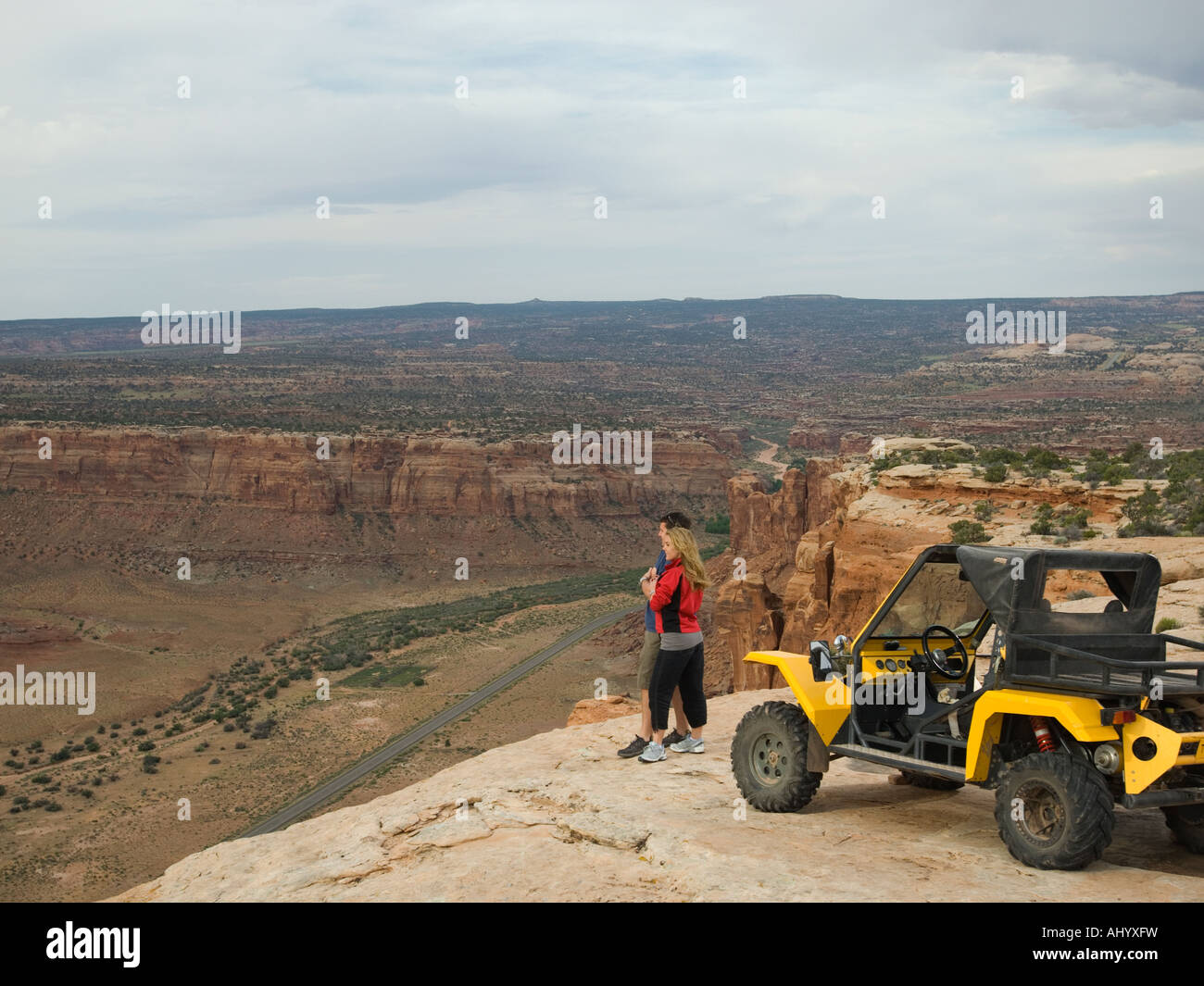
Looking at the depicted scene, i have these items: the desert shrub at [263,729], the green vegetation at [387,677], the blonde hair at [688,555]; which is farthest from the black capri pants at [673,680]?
the green vegetation at [387,677]

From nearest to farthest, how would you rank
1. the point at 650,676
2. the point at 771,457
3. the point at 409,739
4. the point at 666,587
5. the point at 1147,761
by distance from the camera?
the point at 1147,761, the point at 666,587, the point at 650,676, the point at 409,739, the point at 771,457

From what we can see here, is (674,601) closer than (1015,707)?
No

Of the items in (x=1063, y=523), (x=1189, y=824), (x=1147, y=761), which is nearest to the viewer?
(x=1147, y=761)

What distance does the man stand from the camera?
31.5 ft

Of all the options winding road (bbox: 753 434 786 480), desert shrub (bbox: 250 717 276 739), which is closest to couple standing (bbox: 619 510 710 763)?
desert shrub (bbox: 250 717 276 739)

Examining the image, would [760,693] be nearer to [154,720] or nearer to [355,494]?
[154,720]

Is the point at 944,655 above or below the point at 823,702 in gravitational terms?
above

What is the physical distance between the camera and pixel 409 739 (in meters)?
31.2

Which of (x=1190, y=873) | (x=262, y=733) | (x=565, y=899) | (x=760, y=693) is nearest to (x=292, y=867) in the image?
(x=565, y=899)

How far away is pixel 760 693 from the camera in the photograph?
14961 mm

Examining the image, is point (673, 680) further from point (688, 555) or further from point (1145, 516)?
point (1145, 516)

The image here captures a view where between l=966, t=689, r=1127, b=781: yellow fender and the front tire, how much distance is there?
0.21 meters

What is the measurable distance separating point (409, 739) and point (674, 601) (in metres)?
23.3

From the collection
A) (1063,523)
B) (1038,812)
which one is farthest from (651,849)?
(1063,523)
